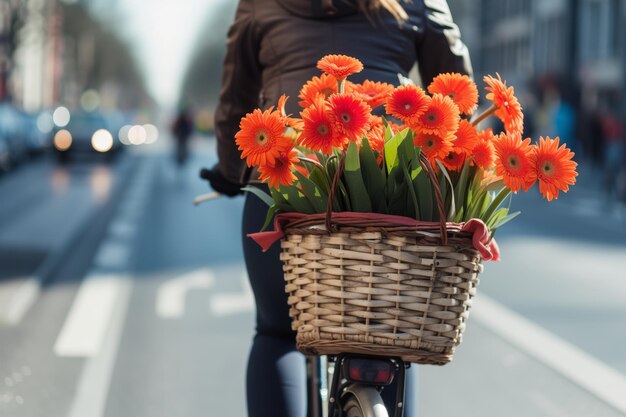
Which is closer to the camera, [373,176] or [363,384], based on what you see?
[373,176]

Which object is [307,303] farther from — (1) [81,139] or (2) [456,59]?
(1) [81,139]

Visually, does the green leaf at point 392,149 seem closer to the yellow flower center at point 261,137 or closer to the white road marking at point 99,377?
the yellow flower center at point 261,137

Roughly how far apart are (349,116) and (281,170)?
19 centimetres

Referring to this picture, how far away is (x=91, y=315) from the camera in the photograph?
8742mm

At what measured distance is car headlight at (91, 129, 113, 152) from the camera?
37000 mm

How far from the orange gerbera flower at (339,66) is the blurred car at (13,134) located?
2707 centimetres

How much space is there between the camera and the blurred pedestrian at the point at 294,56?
3.15 metres

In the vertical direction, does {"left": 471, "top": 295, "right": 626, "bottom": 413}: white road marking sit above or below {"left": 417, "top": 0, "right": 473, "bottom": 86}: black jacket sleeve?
below

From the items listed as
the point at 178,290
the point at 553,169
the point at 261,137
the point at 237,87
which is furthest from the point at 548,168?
the point at 178,290

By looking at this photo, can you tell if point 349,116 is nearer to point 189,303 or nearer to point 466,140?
point 466,140

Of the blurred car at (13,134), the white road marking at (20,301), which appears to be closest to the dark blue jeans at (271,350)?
the white road marking at (20,301)

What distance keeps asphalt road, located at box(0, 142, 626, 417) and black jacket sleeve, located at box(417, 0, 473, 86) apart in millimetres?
2855

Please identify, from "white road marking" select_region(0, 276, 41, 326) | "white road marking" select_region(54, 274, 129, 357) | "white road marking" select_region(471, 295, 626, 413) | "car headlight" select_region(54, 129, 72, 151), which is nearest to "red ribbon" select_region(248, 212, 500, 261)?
"white road marking" select_region(471, 295, 626, 413)

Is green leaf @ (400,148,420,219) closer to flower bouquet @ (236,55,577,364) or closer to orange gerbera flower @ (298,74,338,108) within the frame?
flower bouquet @ (236,55,577,364)
